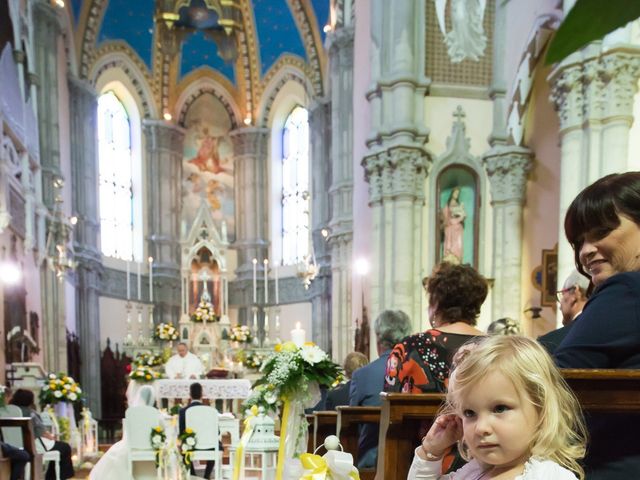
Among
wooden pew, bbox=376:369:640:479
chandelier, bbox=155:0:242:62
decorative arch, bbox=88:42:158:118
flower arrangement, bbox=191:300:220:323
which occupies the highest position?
chandelier, bbox=155:0:242:62

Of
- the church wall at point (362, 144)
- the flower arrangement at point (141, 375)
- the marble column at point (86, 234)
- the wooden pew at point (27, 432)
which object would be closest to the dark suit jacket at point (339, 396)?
the wooden pew at point (27, 432)

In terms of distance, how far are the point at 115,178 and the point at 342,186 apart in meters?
7.89

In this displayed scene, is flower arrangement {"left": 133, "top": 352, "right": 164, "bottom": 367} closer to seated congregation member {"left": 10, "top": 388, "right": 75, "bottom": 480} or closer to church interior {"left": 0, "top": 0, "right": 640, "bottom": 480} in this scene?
church interior {"left": 0, "top": 0, "right": 640, "bottom": 480}

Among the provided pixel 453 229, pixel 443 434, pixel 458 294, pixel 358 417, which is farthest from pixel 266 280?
pixel 443 434

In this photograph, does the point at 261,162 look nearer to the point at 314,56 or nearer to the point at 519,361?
the point at 314,56

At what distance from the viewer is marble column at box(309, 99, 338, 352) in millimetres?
18969

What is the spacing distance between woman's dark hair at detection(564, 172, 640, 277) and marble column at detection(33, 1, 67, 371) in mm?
→ 13471

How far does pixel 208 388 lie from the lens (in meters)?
12.3

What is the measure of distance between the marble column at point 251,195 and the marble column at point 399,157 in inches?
479

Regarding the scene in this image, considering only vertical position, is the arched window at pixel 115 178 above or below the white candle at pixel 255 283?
above

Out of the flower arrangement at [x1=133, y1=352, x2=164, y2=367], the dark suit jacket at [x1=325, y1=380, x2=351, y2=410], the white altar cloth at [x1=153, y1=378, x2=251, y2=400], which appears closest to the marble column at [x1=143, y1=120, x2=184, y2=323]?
the flower arrangement at [x1=133, y1=352, x2=164, y2=367]

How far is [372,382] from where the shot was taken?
11.3 ft

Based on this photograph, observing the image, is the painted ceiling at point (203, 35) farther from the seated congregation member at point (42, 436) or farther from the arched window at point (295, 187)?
the seated congregation member at point (42, 436)

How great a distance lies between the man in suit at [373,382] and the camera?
3.36m
